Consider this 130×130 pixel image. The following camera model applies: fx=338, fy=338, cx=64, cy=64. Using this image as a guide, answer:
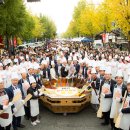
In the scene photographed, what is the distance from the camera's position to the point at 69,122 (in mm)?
12023

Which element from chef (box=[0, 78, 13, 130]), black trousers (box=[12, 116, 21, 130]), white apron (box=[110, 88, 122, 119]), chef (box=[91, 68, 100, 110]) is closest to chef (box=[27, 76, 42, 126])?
black trousers (box=[12, 116, 21, 130])

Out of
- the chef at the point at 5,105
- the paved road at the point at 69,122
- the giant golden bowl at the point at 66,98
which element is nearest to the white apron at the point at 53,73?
the giant golden bowl at the point at 66,98

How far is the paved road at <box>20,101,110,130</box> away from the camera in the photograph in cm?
1140

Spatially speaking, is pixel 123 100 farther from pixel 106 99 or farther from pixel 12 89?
pixel 12 89

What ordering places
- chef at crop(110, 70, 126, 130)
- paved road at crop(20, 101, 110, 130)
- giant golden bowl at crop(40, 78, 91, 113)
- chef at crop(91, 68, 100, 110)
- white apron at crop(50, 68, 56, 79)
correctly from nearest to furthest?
chef at crop(110, 70, 126, 130) < paved road at crop(20, 101, 110, 130) < chef at crop(91, 68, 100, 110) < giant golden bowl at crop(40, 78, 91, 113) < white apron at crop(50, 68, 56, 79)

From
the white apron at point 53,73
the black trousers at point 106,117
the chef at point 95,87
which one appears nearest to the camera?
the black trousers at point 106,117

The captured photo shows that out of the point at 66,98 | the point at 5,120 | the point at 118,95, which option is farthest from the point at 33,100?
the point at 118,95

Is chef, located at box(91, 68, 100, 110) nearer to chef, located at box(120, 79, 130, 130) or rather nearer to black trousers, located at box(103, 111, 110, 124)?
black trousers, located at box(103, 111, 110, 124)

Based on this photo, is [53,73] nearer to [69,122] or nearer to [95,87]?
[95,87]

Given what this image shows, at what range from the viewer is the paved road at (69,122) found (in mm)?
11398

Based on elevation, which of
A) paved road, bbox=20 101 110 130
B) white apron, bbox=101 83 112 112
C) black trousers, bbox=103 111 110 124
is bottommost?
paved road, bbox=20 101 110 130

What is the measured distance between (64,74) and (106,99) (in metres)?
7.53

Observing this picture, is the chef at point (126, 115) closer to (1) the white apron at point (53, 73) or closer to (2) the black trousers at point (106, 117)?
(2) the black trousers at point (106, 117)

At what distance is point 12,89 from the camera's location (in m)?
10.6
